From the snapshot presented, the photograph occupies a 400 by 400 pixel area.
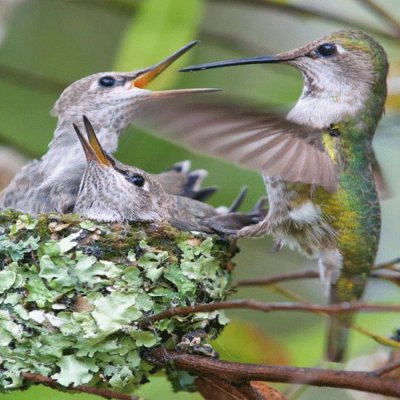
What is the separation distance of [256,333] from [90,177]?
1.05 metres

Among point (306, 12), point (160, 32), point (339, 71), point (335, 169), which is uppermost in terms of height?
point (306, 12)

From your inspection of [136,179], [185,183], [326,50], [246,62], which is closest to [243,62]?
[246,62]

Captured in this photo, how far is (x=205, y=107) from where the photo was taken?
293 cm

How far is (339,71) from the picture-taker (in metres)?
3.34

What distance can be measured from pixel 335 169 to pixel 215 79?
8.41 ft

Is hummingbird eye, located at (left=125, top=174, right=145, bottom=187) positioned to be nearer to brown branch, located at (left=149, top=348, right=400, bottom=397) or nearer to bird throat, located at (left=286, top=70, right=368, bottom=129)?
bird throat, located at (left=286, top=70, right=368, bottom=129)

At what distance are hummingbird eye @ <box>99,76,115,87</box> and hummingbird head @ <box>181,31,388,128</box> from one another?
808mm

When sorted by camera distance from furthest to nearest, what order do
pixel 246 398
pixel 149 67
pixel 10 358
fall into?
1. pixel 149 67
2. pixel 10 358
3. pixel 246 398

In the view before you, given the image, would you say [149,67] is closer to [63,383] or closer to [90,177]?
[90,177]

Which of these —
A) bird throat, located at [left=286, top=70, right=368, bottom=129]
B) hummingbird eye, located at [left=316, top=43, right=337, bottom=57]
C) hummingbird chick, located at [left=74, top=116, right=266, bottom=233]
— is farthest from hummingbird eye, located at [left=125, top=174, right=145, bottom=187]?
hummingbird eye, located at [left=316, top=43, right=337, bottom=57]

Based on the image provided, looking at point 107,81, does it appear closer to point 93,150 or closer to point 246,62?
point 93,150

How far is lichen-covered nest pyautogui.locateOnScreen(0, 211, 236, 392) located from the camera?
3033 millimetres

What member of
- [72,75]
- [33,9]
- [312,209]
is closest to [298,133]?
[312,209]

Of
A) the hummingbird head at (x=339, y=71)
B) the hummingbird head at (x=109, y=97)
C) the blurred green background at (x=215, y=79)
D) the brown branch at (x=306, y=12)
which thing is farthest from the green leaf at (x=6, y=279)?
the brown branch at (x=306, y=12)
